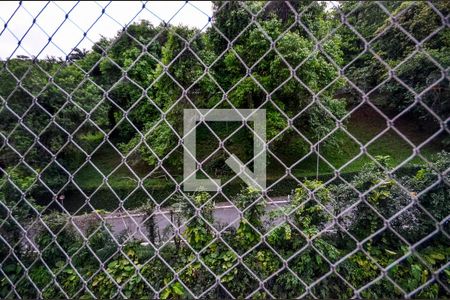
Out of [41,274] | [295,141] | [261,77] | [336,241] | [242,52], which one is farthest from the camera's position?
[295,141]

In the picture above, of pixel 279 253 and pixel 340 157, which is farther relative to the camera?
pixel 340 157

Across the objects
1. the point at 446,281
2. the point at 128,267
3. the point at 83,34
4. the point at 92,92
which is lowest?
the point at 446,281

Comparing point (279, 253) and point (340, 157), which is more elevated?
point (279, 253)

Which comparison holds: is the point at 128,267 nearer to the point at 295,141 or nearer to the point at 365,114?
the point at 295,141

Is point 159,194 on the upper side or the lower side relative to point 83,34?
lower

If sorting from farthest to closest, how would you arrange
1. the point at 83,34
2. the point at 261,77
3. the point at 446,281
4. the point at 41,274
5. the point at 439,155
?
the point at 261,77
the point at 439,155
the point at 41,274
the point at 446,281
the point at 83,34

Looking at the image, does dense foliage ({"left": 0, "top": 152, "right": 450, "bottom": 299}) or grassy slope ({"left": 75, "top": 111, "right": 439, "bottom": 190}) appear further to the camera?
grassy slope ({"left": 75, "top": 111, "right": 439, "bottom": 190})

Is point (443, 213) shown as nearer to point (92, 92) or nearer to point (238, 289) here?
point (238, 289)

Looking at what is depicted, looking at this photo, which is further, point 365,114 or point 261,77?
point 365,114

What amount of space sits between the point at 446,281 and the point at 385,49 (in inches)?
255

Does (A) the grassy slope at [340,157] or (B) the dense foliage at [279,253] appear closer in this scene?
(B) the dense foliage at [279,253]

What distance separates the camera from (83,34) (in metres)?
0.88

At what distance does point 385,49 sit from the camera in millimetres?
8289

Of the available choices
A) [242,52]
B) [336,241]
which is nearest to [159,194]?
[242,52]
